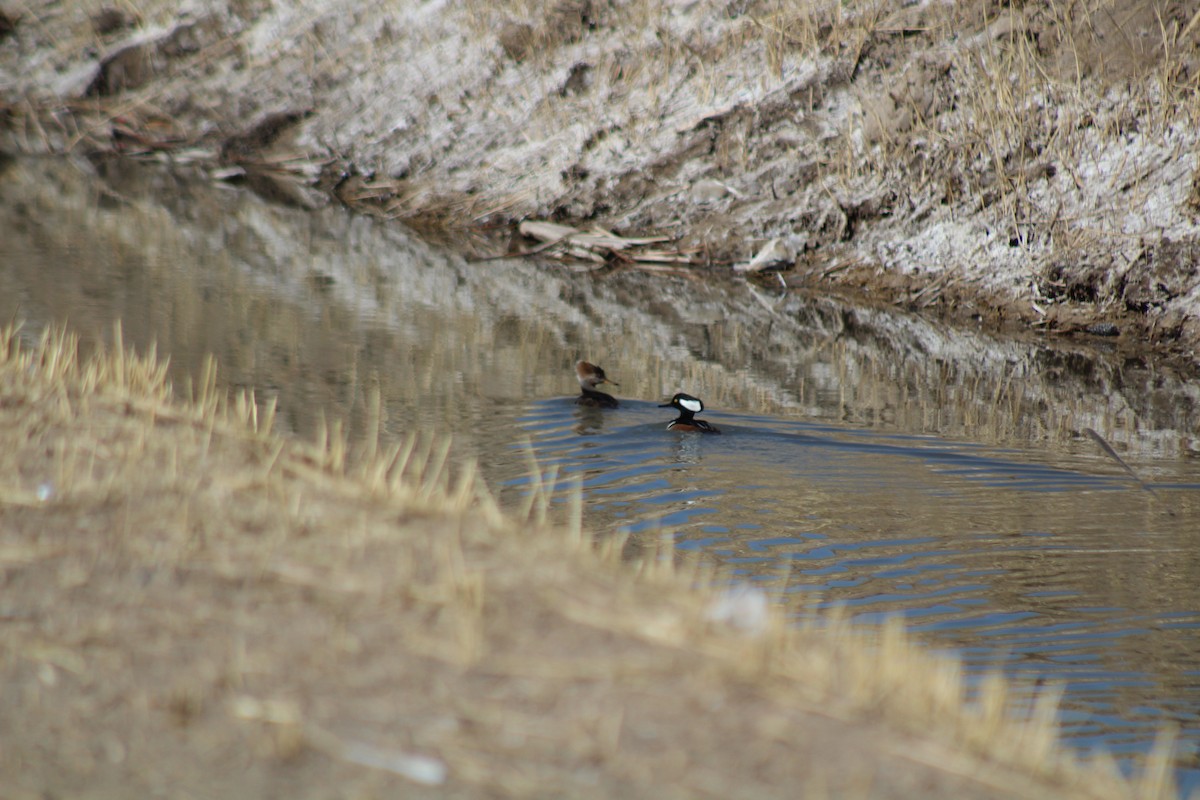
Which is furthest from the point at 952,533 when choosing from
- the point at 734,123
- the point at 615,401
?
the point at 734,123

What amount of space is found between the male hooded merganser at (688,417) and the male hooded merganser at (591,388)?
733 mm

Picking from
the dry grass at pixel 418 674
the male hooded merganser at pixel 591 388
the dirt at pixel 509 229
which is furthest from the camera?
the male hooded merganser at pixel 591 388

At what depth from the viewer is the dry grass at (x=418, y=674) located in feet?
11.1

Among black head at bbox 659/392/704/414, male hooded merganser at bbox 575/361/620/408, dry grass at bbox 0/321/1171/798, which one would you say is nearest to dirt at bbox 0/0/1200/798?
dry grass at bbox 0/321/1171/798

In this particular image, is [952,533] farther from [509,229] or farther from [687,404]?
[509,229]

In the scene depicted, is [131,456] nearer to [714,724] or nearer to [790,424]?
[714,724]

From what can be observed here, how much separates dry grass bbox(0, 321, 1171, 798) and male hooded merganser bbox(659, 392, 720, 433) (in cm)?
511

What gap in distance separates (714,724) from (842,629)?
1.49 m

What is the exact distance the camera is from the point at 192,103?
2308cm

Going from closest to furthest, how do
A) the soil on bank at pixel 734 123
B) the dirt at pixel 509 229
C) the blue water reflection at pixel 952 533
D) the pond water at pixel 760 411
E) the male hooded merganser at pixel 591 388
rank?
1. the dirt at pixel 509 229
2. the blue water reflection at pixel 952 533
3. the pond water at pixel 760 411
4. the male hooded merganser at pixel 591 388
5. the soil on bank at pixel 734 123

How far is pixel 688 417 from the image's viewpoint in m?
10.3

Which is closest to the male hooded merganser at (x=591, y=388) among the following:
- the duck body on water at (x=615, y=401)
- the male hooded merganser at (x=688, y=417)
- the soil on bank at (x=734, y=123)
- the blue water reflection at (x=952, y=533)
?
the duck body on water at (x=615, y=401)

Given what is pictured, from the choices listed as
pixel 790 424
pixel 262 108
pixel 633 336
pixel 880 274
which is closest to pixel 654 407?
pixel 790 424

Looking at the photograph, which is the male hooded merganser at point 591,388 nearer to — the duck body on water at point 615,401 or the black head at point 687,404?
the duck body on water at point 615,401
